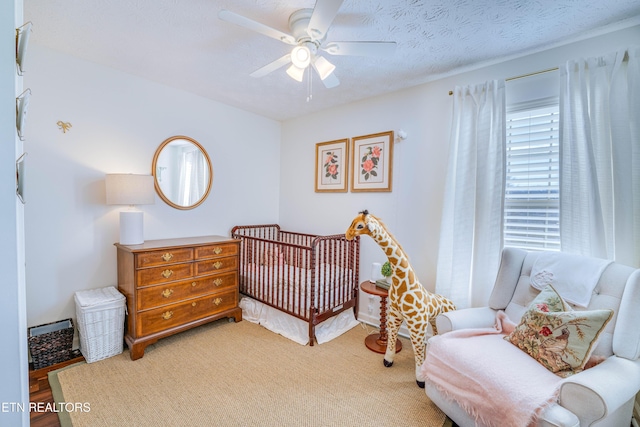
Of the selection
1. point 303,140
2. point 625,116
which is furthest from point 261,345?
point 625,116

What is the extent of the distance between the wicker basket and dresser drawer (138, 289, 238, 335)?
1.73ft

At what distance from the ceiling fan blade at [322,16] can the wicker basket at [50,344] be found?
2.81m

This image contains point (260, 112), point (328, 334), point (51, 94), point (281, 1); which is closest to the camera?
point (281, 1)

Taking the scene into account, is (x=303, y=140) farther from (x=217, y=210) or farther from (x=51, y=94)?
(x=51, y=94)

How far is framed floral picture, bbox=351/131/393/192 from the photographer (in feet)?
9.28

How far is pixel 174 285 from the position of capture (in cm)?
241

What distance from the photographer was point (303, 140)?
143 inches

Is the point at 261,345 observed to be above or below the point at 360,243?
below

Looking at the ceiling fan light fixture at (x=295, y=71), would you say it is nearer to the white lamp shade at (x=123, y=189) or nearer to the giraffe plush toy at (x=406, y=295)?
the giraffe plush toy at (x=406, y=295)

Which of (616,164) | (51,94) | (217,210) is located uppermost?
(51,94)

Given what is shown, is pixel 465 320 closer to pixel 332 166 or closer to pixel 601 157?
pixel 601 157

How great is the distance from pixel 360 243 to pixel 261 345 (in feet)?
4.72

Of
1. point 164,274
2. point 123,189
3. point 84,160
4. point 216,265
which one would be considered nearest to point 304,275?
point 216,265

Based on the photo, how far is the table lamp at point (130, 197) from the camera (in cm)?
223
